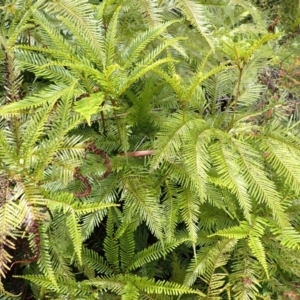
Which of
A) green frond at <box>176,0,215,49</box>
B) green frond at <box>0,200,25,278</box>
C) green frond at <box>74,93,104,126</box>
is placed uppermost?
green frond at <box>176,0,215,49</box>

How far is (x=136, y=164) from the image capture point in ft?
4.75

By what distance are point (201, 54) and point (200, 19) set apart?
0.63 ft

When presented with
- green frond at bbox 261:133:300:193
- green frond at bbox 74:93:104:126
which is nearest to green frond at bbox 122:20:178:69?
green frond at bbox 74:93:104:126

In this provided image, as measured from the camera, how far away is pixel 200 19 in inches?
60.0

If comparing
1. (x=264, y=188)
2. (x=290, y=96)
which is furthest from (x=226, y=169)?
(x=290, y=96)

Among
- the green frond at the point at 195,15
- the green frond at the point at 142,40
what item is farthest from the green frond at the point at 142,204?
the green frond at the point at 195,15

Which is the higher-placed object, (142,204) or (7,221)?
(7,221)

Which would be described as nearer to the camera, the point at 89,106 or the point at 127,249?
the point at 89,106

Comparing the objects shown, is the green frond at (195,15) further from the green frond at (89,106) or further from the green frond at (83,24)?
the green frond at (89,106)

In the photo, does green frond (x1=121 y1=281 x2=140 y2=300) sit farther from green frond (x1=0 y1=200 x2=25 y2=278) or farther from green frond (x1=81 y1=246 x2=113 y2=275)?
green frond (x1=0 y1=200 x2=25 y2=278)

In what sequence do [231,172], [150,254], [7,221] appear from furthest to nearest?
[150,254], [231,172], [7,221]

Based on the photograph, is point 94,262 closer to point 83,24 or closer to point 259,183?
point 259,183

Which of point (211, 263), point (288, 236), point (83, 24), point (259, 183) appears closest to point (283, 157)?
point (259, 183)

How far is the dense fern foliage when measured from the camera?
1211 millimetres
